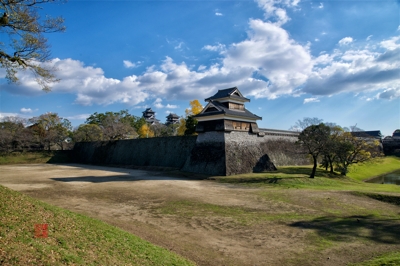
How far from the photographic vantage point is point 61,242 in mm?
4316

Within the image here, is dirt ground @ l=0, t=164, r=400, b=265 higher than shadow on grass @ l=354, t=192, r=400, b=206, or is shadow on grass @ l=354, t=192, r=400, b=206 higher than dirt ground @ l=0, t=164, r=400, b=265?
Result: shadow on grass @ l=354, t=192, r=400, b=206

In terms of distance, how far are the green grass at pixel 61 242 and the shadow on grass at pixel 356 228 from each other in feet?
14.1

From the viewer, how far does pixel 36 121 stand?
41031 millimetres

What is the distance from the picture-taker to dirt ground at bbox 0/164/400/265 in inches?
221

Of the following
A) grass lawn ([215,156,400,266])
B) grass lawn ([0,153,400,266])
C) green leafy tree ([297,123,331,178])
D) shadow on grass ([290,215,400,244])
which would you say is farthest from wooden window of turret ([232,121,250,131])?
shadow on grass ([290,215,400,244])

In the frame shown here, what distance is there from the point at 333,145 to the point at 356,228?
12.8 meters

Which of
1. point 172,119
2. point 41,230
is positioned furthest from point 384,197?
point 172,119

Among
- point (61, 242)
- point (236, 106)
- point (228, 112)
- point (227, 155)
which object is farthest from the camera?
point (236, 106)

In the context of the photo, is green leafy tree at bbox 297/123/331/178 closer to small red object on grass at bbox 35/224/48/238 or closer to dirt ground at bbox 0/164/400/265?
dirt ground at bbox 0/164/400/265

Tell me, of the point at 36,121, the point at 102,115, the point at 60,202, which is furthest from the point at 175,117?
the point at 60,202

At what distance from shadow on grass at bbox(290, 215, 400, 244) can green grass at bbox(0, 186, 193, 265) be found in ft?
14.1

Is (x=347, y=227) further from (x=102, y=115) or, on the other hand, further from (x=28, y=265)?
(x=102, y=115)

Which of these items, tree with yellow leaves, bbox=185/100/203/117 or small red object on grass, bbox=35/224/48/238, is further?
tree with yellow leaves, bbox=185/100/203/117

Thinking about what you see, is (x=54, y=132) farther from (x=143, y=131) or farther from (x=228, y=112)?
(x=228, y=112)
